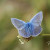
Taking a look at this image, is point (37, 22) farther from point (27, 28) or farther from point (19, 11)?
point (19, 11)

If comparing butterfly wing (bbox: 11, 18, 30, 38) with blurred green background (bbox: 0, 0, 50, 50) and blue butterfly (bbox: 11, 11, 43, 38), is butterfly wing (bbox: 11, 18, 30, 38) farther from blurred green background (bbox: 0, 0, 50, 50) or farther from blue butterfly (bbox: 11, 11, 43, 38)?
blurred green background (bbox: 0, 0, 50, 50)

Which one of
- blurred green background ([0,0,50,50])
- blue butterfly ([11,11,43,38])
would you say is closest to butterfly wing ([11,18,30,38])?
blue butterfly ([11,11,43,38])

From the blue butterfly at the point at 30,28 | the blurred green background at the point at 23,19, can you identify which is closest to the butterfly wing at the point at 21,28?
the blue butterfly at the point at 30,28

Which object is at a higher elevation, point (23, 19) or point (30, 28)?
point (30, 28)

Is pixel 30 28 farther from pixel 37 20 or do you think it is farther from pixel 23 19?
pixel 23 19

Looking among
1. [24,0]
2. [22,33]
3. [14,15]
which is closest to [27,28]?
[22,33]

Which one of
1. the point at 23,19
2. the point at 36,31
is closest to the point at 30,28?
the point at 36,31

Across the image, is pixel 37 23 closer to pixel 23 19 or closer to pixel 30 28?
pixel 30 28

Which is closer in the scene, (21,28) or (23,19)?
(21,28)
